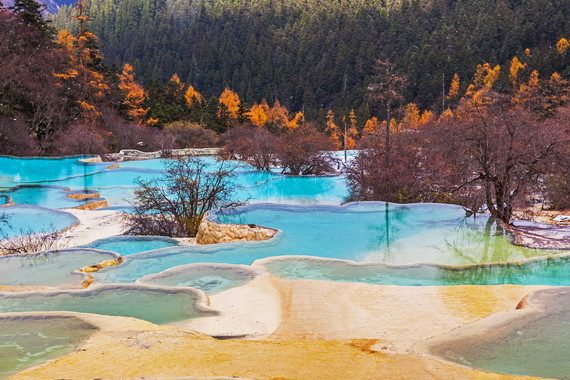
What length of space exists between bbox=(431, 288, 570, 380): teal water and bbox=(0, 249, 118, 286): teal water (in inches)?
203

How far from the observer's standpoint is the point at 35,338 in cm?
435

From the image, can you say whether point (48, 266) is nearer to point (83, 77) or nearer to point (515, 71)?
point (83, 77)

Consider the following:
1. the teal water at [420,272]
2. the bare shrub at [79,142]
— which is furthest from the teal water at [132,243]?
the bare shrub at [79,142]

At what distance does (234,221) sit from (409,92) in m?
63.3

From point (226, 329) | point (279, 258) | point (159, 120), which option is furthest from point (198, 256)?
point (159, 120)

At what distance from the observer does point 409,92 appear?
229 feet

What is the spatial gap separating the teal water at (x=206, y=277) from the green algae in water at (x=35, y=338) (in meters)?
1.86

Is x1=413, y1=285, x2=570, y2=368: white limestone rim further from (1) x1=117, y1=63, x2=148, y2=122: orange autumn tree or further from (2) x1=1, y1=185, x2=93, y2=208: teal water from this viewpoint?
(1) x1=117, y1=63, x2=148, y2=122: orange autumn tree

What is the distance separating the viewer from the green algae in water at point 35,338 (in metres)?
3.89

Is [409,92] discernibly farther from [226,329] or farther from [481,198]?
[226,329]

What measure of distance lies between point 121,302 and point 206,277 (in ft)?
4.70

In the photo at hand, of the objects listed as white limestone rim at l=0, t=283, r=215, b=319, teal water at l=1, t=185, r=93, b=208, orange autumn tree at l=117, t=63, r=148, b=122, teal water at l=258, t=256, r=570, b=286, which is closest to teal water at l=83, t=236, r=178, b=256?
teal water at l=258, t=256, r=570, b=286

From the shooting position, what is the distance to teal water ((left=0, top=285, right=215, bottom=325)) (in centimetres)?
528

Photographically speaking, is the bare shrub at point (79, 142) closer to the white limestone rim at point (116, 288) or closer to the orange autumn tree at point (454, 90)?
the white limestone rim at point (116, 288)
